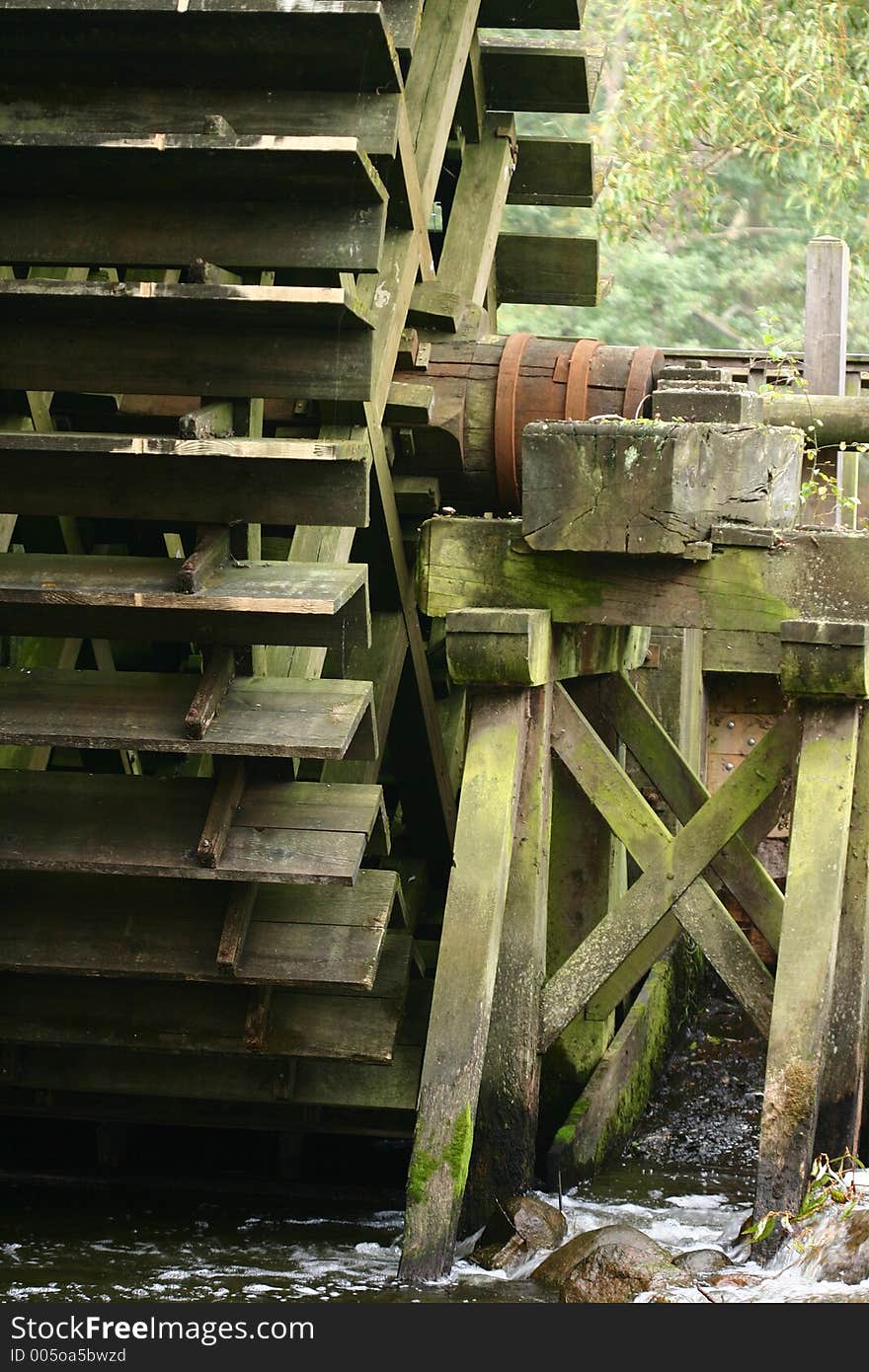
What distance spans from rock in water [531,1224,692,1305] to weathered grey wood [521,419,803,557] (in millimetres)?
1773

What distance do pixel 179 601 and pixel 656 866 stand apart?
164 centimetres

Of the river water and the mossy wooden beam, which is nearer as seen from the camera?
the river water

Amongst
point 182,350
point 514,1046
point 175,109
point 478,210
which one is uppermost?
point 478,210

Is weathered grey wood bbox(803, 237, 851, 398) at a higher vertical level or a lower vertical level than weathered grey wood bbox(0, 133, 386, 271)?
higher

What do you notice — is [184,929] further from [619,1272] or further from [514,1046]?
[619,1272]

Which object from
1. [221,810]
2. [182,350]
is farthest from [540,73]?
[221,810]

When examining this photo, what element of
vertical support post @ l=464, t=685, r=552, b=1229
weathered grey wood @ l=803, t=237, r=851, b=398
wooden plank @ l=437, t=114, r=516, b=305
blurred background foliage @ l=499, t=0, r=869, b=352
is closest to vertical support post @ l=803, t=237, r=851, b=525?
weathered grey wood @ l=803, t=237, r=851, b=398

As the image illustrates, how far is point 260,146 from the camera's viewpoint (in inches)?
191

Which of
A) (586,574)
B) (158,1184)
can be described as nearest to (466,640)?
(586,574)

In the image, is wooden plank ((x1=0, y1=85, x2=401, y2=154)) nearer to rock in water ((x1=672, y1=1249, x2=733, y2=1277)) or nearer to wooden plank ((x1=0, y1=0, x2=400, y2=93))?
wooden plank ((x1=0, y1=0, x2=400, y2=93))

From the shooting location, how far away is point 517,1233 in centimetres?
491

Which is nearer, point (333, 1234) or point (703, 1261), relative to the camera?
point (703, 1261)

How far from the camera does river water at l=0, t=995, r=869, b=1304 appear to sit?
463 centimetres

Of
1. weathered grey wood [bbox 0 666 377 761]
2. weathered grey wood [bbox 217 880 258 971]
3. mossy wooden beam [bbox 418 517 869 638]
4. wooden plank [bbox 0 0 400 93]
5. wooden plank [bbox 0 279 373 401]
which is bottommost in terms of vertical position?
weathered grey wood [bbox 217 880 258 971]
